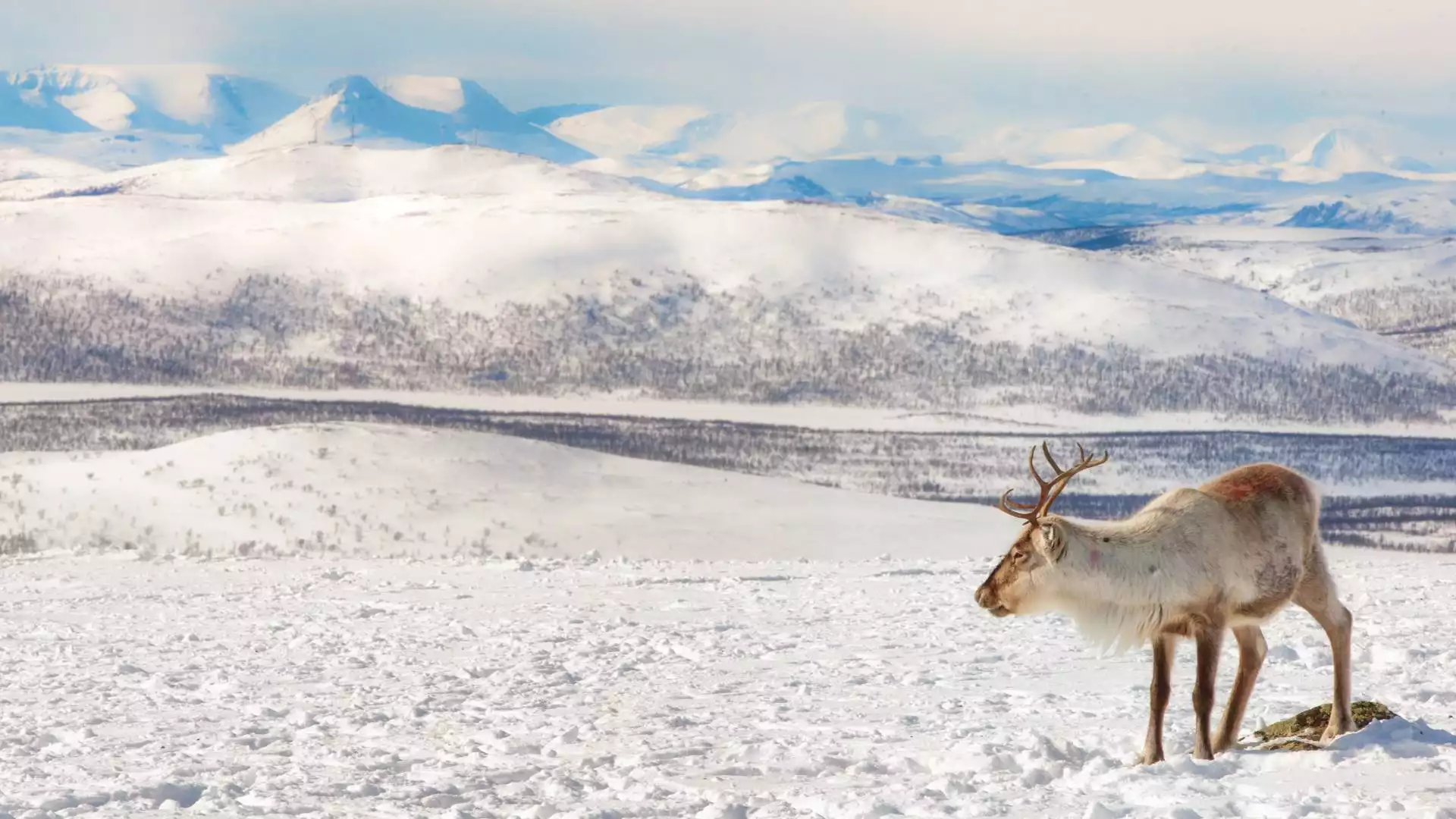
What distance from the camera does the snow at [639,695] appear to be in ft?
30.7

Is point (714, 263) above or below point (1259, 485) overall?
below

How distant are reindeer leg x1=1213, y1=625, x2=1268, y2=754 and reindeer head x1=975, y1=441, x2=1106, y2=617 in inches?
54.4

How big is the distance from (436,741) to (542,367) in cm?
11494

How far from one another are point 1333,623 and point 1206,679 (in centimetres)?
129

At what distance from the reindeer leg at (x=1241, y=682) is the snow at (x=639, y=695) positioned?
268mm

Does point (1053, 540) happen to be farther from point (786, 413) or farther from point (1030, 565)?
point (786, 413)

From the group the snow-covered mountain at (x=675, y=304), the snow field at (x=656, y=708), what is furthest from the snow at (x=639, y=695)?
the snow-covered mountain at (x=675, y=304)

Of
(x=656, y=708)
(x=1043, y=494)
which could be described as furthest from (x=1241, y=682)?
(x=656, y=708)

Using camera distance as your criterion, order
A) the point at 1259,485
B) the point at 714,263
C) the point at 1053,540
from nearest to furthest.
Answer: the point at 1053,540 → the point at 1259,485 → the point at 714,263

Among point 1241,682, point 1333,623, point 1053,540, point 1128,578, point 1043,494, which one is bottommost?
point 1241,682

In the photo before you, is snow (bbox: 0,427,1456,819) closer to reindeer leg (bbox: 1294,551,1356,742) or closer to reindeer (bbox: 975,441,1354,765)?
reindeer leg (bbox: 1294,551,1356,742)

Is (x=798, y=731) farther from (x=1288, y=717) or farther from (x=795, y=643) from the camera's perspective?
(x=795, y=643)

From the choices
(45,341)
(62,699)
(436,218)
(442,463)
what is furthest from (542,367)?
(62,699)

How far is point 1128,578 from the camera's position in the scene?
9.19 m
